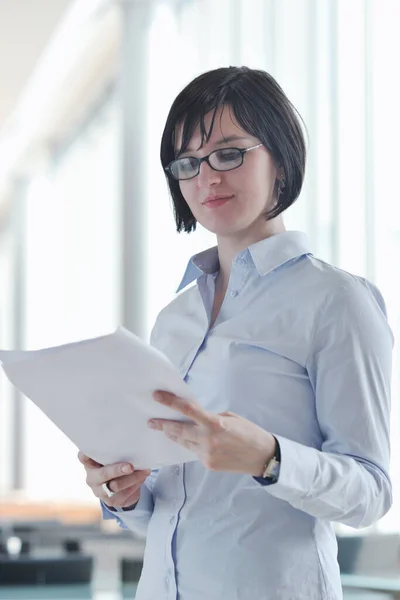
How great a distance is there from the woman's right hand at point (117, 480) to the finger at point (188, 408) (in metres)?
0.25

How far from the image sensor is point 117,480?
1489 millimetres

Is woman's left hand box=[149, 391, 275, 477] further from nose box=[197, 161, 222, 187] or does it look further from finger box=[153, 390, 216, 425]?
nose box=[197, 161, 222, 187]

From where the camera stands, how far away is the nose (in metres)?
1.45

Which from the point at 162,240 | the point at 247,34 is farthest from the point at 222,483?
the point at 162,240

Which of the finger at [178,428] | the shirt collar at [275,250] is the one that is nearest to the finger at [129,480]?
the finger at [178,428]

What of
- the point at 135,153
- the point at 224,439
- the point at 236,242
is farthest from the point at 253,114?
the point at 135,153

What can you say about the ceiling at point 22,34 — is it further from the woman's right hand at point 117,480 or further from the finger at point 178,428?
the finger at point 178,428

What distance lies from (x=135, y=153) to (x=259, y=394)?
5291 millimetres

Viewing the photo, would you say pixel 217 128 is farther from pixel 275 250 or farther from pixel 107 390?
pixel 107 390

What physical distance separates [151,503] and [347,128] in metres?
2.90

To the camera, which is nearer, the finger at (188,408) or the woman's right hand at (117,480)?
the finger at (188,408)

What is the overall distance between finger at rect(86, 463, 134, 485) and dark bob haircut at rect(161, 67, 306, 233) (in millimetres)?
422

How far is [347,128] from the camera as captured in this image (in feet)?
13.8

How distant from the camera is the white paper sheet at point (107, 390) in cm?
122
